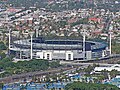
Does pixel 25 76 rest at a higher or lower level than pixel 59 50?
lower

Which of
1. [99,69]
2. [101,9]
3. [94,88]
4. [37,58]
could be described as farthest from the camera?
[101,9]

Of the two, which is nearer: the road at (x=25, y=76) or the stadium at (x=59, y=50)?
the road at (x=25, y=76)

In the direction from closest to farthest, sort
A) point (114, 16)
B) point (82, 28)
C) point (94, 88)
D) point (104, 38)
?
point (94, 88), point (104, 38), point (82, 28), point (114, 16)

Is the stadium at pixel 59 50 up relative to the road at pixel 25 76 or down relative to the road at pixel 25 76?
up

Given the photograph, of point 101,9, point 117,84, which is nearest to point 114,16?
point 101,9

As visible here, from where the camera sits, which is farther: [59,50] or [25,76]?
[59,50]

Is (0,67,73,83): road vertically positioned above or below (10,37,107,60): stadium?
below

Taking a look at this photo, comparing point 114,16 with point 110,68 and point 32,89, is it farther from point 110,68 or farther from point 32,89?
point 32,89

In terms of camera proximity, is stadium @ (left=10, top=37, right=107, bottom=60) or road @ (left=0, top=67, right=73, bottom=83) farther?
stadium @ (left=10, top=37, right=107, bottom=60)
